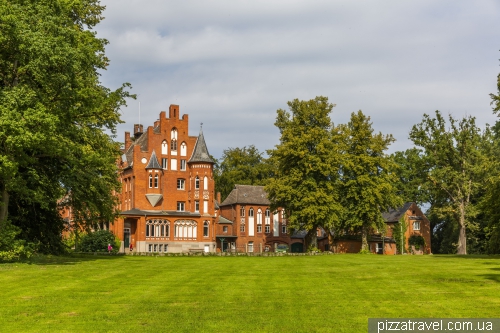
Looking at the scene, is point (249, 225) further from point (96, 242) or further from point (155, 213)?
point (96, 242)

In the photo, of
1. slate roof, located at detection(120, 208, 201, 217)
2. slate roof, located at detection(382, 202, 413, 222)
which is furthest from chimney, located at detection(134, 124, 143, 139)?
slate roof, located at detection(382, 202, 413, 222)

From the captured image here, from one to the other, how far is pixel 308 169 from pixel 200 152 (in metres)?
18.6

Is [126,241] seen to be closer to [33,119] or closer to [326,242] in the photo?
[326,242]

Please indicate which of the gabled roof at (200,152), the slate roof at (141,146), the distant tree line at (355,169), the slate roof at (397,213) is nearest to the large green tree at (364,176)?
the distant tree line at (355,169)

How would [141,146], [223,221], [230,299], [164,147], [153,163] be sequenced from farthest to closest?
[223,221]
[141,146]
[164,147]
[153,163]
[230,299]

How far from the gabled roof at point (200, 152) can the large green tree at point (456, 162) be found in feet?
81.2

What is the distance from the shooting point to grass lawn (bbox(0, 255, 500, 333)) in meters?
12.9

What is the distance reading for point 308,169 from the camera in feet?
192

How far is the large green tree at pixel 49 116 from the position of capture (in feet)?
79.1

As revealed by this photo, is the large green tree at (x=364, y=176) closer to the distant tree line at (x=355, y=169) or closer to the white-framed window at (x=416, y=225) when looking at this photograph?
the distant tree line at (x=355, y=169)

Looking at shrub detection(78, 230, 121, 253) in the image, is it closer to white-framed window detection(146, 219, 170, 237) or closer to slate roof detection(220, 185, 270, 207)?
white-framed window detection(146, 219, 170, 237)

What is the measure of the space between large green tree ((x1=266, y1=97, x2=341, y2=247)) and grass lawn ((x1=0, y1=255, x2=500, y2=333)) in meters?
35.0

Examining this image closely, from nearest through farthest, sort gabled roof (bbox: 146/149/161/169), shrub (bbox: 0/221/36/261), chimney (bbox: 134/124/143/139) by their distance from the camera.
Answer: shrub (bbox: 0/221/36/261) → gabled roof (bbox: 146/149/161/169) → chimney (bbox: 134/124/143/139)

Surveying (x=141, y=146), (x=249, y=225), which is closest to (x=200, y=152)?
(x=141, y=146)
